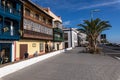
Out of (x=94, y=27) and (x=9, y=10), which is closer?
(x=9, y=10)

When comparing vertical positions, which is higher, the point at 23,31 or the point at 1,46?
the point at 23,31

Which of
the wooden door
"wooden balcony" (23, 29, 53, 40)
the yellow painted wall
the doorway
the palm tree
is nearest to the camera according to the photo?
the doorway

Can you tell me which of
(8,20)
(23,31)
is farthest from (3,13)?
(23,31)

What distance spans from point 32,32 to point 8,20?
6687 millimetres

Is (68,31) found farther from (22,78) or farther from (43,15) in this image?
(22,78)

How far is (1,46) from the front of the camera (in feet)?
66.4

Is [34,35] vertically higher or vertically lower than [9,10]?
lower

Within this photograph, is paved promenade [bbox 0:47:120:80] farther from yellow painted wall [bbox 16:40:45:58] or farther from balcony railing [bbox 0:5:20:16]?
balcony railing [bbox 0:5:20:16]

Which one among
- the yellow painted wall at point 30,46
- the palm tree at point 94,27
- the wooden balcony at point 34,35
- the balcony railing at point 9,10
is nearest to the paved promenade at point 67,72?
the yellow painted wall at point 30,46

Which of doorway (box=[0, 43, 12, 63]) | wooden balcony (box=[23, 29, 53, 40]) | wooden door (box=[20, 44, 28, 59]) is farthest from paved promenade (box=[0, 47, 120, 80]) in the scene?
wooden balcony (box=[23, 29, 53, 40])

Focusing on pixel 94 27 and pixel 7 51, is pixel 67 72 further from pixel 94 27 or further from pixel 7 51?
pixel 94 27

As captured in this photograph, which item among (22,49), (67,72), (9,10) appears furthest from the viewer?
(22,49)

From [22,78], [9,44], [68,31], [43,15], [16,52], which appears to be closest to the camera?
[22,78]

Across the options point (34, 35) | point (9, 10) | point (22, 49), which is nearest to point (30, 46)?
point (34, 35)
